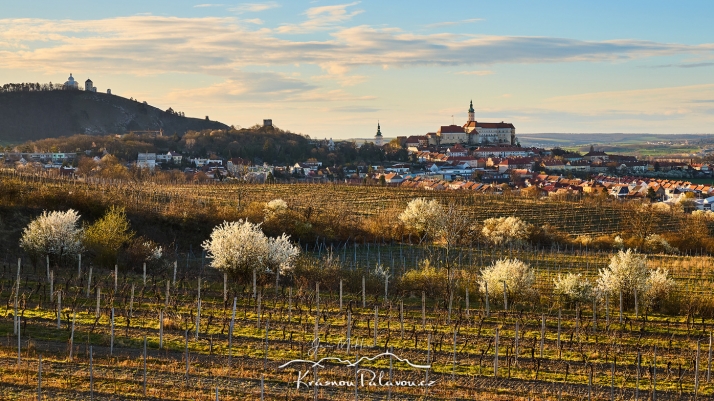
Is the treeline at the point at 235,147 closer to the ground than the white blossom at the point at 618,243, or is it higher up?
higher up

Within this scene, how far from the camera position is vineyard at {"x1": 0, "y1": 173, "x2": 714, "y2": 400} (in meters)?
12.6

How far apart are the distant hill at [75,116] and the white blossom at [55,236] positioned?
435 feet

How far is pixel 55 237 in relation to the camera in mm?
26203

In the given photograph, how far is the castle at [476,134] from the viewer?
17138 cm

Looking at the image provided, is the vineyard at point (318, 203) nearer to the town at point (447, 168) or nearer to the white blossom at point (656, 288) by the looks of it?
the town at point (447, 168)

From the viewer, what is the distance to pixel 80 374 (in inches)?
503

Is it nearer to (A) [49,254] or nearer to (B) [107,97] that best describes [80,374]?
(A) [49,254]

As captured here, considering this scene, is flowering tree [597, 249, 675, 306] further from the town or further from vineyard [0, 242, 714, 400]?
the town

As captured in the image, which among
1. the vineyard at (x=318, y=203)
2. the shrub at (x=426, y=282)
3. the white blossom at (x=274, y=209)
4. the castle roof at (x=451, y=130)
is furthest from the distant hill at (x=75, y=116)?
the shrub at (x=426, y=282)

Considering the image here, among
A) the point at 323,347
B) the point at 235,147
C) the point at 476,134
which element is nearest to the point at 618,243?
the point at 323,347

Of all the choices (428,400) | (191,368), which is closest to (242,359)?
(191,368)

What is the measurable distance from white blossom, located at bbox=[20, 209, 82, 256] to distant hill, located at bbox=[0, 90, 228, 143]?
435 feet

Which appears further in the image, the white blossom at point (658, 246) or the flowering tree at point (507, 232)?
the white blossom at point (658, 246)

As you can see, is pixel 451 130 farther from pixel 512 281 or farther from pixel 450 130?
pixel 512 281
